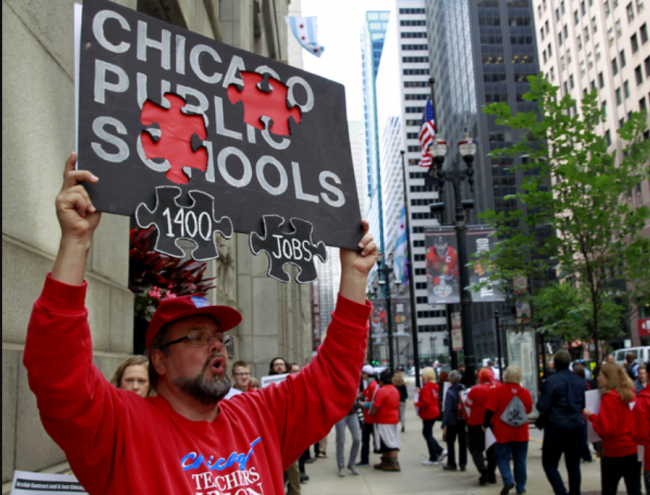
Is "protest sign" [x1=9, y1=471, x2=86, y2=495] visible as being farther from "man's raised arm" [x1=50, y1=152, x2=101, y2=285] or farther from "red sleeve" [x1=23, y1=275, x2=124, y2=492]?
"man's raised arm" [x1=50, y1=152, x2=101, y2=285]

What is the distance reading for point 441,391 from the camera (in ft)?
52.2

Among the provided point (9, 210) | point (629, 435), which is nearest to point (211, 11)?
point (9, 210)

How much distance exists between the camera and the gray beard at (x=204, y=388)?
2.48m

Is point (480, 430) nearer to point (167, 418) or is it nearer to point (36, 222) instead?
point (36, 222)

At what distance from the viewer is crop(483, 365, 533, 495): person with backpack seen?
31.0ft

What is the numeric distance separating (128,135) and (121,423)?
116 cm

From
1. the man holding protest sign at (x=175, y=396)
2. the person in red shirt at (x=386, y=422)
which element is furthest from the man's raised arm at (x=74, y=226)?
the person in red shirt at (x=386, y=422)

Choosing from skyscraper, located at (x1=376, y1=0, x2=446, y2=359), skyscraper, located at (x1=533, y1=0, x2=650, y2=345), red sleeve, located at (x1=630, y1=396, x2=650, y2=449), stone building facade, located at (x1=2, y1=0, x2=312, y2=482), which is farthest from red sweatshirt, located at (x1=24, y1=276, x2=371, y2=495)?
skyscraper, located at (x1=376, y1=0, x2=446, y2=359)

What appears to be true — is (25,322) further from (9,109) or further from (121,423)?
(121,423)

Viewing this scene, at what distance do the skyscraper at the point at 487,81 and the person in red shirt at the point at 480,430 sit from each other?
82.8 meters

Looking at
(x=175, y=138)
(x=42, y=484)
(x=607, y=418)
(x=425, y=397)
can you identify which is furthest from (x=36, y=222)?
(x=425, y=397)

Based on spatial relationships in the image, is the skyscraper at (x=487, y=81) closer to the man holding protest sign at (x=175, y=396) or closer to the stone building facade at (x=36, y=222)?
the stone building facade at (x=36, y=222)

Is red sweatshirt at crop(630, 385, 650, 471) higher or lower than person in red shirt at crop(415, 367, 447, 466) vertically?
higher

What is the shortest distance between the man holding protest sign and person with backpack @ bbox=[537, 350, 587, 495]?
6375mm
